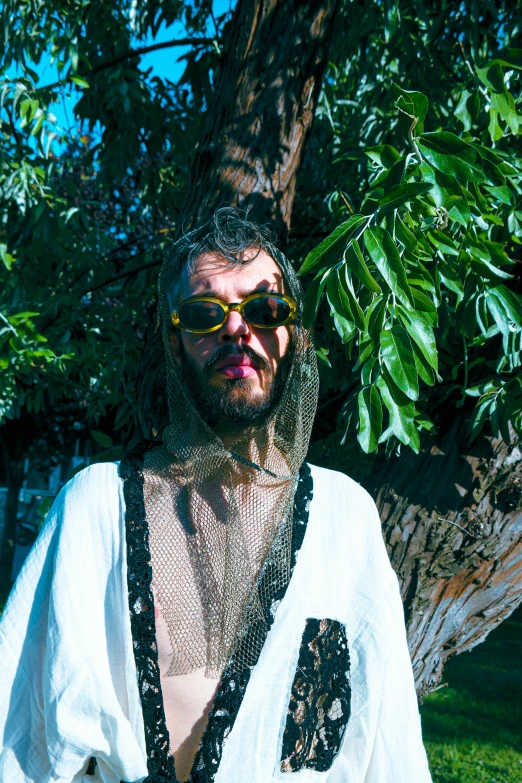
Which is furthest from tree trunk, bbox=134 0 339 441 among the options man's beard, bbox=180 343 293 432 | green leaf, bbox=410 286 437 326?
green leaf, bbox=410 286 437 326

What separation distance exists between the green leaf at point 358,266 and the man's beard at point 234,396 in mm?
366

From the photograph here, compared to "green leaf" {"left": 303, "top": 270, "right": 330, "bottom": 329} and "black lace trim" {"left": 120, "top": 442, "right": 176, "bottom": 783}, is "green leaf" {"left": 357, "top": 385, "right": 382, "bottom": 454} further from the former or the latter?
"black lace trim" {"left": 120, "top": 442, "right": 176, "bottom": 783}

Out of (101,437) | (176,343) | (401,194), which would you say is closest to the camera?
(401,194)

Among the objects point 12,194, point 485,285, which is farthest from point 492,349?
point 12,194

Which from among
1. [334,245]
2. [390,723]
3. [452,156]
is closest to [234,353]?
[334,245]

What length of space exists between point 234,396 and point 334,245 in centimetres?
43

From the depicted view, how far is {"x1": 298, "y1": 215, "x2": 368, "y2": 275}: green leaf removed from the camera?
5.02 ft

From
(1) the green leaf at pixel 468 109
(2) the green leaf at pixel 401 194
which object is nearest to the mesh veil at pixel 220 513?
(2) the green leaf at pixel 401 194

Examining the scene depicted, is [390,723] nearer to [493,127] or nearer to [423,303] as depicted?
[423,303]

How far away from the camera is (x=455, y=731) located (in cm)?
614

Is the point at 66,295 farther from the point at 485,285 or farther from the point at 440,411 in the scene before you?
the point at 485,285

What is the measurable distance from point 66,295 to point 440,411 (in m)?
2.11

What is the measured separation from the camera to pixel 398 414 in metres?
1.80

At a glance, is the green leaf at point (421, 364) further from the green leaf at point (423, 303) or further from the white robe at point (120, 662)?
the white robe at point (120, 662)
